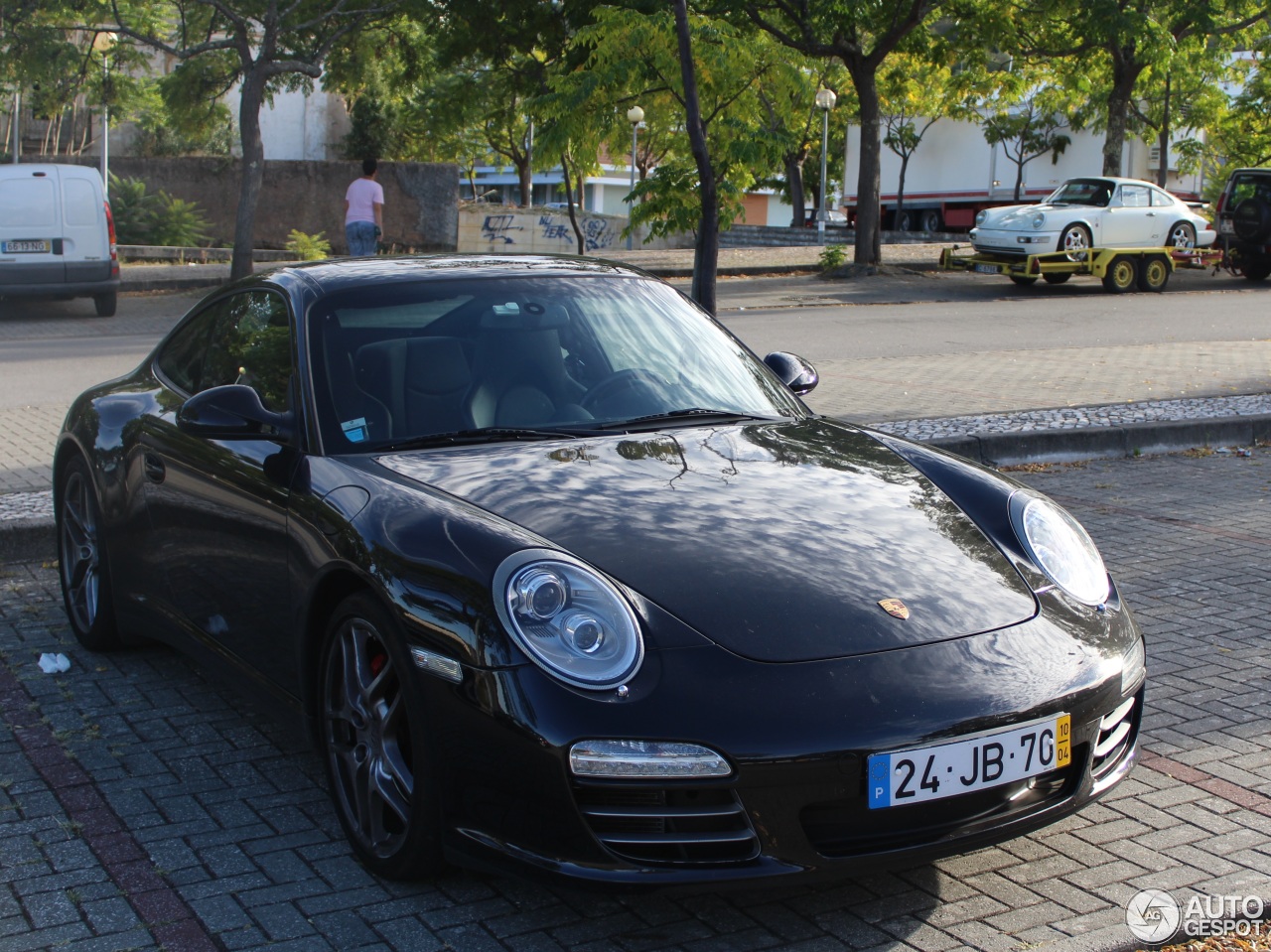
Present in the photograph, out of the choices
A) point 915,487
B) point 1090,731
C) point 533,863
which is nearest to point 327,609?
point 533,863

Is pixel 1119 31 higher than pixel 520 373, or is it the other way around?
pixel 1119 31

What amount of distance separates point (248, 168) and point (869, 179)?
36.1 feet

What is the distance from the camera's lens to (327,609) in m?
3.43

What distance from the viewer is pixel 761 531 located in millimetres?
3289

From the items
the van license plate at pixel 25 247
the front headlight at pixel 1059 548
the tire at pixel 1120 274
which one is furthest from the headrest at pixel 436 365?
the tire at pixel 1120 274

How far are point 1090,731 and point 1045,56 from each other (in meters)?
27.4

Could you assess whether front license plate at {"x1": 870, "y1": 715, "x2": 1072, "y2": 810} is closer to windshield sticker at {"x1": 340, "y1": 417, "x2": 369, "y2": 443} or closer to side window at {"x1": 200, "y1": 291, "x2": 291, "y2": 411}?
windshield sticker at {"x1": 340, "y1": 417, "x2": 369, "y2": 443}

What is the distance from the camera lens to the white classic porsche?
22.0 m

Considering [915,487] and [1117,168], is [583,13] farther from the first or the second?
[915,487]

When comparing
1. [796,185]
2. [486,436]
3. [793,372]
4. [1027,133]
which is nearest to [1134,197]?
[1027,133]

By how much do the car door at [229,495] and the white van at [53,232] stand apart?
13.4 metres

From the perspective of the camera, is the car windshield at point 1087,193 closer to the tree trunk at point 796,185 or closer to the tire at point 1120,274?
the tire at point 1120,274

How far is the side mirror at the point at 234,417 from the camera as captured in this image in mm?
3748

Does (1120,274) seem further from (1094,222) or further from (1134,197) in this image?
(1134,197)
